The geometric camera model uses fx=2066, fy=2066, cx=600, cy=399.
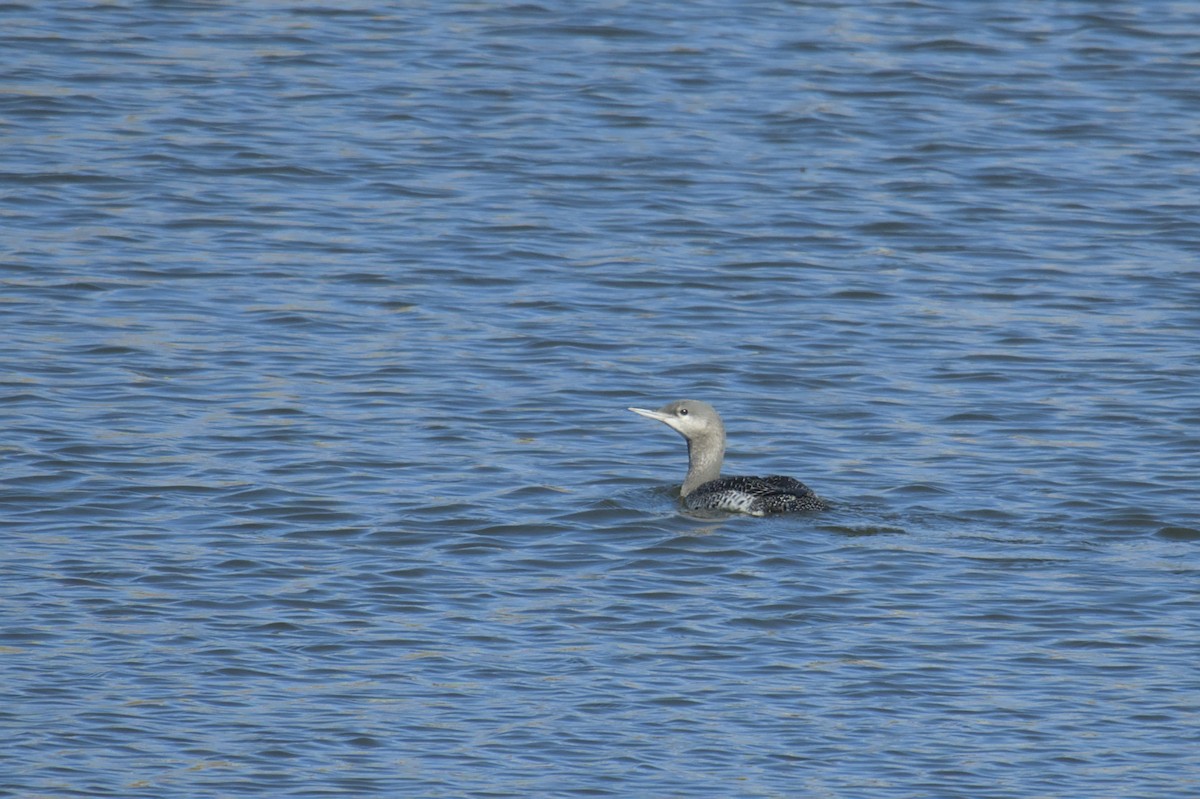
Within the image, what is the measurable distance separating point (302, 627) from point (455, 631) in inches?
27.3

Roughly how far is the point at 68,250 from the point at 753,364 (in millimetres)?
5512

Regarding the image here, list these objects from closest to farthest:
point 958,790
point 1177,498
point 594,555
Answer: point 958,790 → point 594,555 → point 1177,498

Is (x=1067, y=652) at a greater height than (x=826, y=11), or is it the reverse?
(x=826, y=11)

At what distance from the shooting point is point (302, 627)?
30.7 ft

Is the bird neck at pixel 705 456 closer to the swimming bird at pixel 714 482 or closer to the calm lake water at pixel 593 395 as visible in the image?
the swimming bird at pixel 714 482

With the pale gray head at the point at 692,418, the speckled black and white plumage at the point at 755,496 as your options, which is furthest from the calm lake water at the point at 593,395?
the pale gray head at the point at 692,418

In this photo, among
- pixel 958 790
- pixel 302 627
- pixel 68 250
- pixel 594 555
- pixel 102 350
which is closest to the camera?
pixel 958 790

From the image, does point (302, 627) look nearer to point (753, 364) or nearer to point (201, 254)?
point (753, 364)

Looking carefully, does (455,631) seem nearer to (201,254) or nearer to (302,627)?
(302,627)

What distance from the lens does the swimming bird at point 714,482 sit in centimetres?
1138


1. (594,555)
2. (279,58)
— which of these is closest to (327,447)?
(594,555)

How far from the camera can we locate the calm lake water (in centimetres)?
848

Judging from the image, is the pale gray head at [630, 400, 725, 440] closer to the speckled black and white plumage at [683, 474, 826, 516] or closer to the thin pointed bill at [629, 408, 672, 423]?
the thin pointed bill at [629, 408, 672, 423]

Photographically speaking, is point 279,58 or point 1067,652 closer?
point 1067,652
